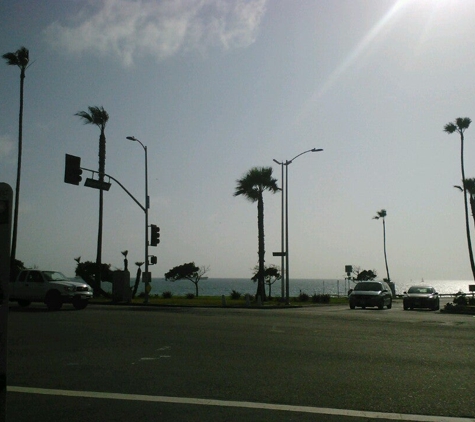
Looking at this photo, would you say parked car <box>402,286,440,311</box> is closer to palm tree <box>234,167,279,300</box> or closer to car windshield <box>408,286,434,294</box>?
car windshield <box>408,286,434,294</box>

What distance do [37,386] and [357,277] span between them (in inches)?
3187

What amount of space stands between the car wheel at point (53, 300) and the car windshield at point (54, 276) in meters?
0.79

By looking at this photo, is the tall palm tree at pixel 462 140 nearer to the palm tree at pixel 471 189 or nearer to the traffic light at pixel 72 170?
the palm tree at pixel 471 189

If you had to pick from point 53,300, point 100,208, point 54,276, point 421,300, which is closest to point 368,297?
point 421,300

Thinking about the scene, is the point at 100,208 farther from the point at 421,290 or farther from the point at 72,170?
the point at 421,290

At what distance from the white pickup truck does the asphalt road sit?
8.89 meters

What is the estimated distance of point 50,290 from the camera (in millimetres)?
24766

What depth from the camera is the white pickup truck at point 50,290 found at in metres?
24.5

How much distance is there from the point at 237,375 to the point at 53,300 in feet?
57.7

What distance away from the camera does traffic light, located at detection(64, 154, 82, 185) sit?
23750mm

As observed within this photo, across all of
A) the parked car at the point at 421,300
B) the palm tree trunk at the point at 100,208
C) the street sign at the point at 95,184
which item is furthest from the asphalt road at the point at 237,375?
the palm tree trunk at the point at 100,208

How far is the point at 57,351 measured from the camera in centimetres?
1143

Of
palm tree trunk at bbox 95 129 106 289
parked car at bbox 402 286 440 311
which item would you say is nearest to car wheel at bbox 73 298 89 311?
palm tree trunk at bbox 95 129 106 289

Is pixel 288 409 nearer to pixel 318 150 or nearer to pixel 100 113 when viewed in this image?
pixel 318 150
